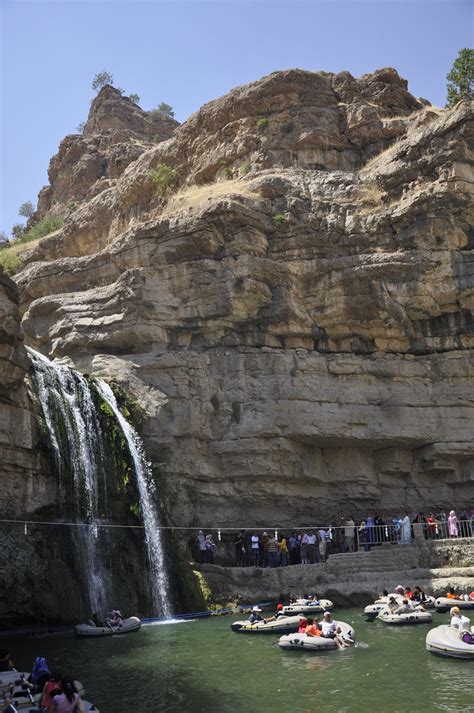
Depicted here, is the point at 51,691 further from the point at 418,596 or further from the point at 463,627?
the point at 418,596

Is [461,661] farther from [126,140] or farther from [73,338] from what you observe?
[126,140]

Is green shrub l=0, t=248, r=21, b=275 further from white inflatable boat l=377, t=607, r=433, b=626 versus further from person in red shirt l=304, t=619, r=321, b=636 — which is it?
person in red shirt l=304, t=619, r=321, b=636

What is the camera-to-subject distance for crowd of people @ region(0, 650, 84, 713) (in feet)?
40.1

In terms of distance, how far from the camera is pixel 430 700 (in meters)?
14.2

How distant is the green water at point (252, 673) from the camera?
14258 millimetres

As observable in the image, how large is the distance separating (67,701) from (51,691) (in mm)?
552

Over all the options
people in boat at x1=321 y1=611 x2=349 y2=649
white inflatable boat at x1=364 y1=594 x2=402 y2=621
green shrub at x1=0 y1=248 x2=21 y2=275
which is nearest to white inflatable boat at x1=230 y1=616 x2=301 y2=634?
people in boat at x1=321 y1=611 x2=349 y2=649

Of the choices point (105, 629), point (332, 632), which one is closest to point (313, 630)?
point (332, 632)

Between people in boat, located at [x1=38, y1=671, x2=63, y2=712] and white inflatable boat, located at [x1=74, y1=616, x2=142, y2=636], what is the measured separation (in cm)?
961

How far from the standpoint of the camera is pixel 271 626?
22.0 meters

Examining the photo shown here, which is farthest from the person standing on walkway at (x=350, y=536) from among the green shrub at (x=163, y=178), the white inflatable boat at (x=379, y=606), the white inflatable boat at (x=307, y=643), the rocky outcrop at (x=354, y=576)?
the green shrub at (x=163, y=178)

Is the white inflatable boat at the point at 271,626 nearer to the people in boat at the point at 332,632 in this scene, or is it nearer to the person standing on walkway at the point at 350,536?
the people in boat at the point at 332,632

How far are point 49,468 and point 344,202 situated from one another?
64.8ft

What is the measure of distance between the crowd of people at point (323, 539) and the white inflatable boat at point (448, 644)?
39.6 ft
